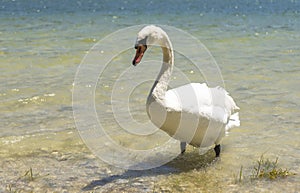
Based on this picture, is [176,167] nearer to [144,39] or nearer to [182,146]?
[182,146]

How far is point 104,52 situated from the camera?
17.0 m

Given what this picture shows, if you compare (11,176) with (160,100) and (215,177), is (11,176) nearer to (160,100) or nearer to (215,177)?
(160,100)

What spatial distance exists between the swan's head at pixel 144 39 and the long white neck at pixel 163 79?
0.17 m

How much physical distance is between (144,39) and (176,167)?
79.1 inches

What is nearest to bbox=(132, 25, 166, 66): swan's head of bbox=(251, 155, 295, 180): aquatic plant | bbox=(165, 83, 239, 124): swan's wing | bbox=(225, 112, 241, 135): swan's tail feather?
bbox=(165, 83, 239, 124): swan's wing

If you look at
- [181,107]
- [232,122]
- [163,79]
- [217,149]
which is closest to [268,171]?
[217,149]

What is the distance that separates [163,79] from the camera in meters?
6.17

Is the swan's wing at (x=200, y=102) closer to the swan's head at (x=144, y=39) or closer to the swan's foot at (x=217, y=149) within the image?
the swan's foot at (x=217, y=149)

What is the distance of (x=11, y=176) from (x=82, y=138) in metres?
1.91

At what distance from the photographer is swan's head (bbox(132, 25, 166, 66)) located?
579 cm

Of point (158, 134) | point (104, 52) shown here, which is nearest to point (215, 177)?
point (158, 134)

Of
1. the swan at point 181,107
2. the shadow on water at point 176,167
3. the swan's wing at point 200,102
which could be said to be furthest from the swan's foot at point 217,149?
the swan's wing at point 200,102

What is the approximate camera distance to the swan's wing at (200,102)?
594 cm

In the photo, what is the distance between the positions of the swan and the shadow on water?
38 centimetres
